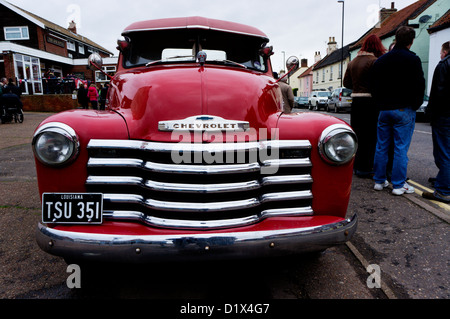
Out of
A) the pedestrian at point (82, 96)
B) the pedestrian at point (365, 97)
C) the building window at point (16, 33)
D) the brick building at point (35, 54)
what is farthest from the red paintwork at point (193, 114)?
the building window at point (16, 33)

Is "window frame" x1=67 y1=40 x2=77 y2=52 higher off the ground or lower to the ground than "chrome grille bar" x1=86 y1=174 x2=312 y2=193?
higher

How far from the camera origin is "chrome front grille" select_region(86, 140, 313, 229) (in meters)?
1.98

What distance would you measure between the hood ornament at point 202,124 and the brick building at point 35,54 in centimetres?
2066

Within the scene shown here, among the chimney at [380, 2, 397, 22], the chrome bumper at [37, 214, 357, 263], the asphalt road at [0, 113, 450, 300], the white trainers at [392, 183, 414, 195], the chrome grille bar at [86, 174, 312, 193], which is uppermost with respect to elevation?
the chimney at [380, 2, 397, 22]

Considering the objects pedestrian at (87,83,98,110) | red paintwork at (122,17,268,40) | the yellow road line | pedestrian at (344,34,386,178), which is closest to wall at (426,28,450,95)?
pedestrian at (344,34,386,178)

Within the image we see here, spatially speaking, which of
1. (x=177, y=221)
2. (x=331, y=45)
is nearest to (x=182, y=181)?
(x=177, y=221)

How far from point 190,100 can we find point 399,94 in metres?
2.99

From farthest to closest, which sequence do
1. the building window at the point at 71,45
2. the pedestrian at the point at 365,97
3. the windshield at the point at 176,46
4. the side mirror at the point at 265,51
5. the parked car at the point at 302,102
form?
the parked car at the point at 302,102 → the building window at the point at 71,45 → the pedestrian at the point at 365,97 → the side mirror at the point at 265,51 → the windshield at the point at 176,46

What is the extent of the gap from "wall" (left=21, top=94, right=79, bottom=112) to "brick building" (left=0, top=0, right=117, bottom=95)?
1792 mm

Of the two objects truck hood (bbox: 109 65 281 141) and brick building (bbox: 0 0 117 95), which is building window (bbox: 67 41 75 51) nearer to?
brick building (bbox: 0 0 117 95)

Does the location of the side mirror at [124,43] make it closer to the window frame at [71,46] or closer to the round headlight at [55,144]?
the round headlight at [55,144]

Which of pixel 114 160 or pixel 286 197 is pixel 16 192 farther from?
pixel 286 197

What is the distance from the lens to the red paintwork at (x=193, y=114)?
2047 mm

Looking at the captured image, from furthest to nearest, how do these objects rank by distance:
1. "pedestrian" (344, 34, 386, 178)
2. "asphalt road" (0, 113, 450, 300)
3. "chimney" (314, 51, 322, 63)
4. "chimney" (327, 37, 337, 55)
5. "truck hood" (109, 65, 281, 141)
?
"chimney" (314, 51, 322, 63)
"chimney" (327, 37, 337, 55)
"pedestrian" (344, 34, 386, 178)
"asphalt road" (0, 113, 450, 300)
"truck hood" (109, 65, 281, 141)
